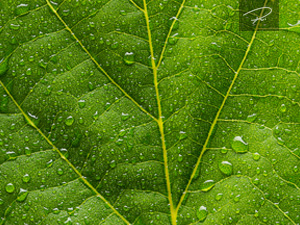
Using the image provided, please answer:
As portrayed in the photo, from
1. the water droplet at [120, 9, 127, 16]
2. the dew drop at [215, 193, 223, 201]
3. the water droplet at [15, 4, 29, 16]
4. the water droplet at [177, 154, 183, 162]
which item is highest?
the water droplet at [15, 4, 29, 16]

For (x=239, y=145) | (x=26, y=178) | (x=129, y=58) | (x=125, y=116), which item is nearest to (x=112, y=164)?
(x=125, y=116)

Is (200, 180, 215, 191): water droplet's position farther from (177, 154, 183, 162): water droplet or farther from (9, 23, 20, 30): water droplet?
(9, 23, 20, 30): water droplet

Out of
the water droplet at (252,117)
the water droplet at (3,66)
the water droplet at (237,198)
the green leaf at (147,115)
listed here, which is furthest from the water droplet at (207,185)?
the water droplet at (3,66)

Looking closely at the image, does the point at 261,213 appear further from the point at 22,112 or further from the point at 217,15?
the point at 22,112

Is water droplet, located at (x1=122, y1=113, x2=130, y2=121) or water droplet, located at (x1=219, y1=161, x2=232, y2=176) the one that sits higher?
water droplet, located at (x1=122, y1=113, x2=130, y2=121)

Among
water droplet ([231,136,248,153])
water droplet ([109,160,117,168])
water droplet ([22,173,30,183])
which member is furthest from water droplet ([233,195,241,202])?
water droplet ([22,173,30,183])

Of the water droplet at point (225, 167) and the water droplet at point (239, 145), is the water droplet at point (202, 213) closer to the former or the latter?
the water droplet at point (225, 167)
